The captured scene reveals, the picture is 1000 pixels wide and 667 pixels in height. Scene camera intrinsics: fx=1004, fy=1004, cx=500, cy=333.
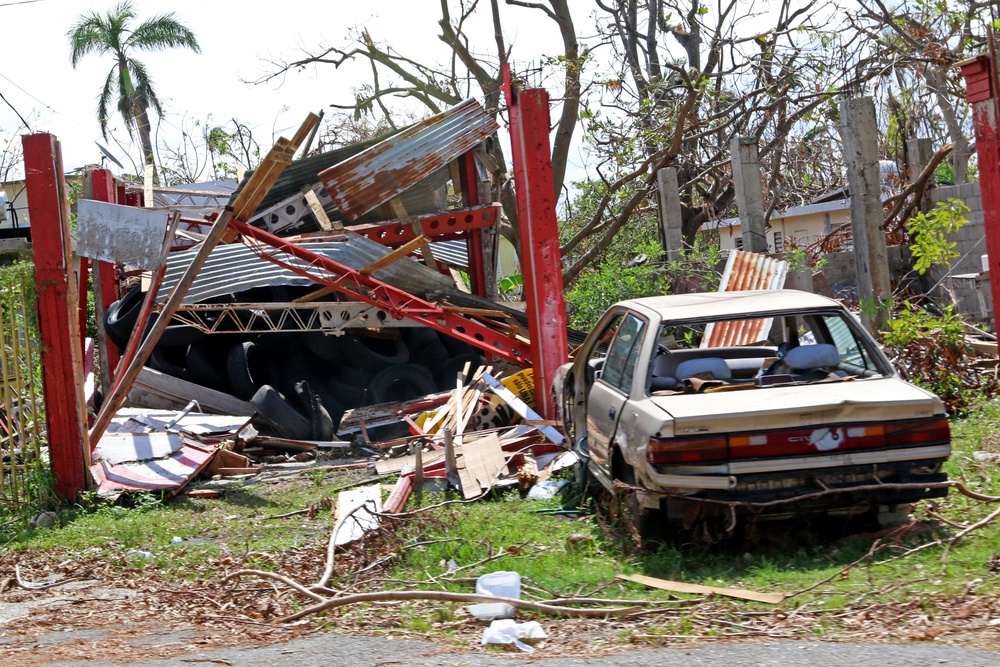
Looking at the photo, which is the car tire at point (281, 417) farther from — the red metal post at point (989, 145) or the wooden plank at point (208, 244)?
the red metal post at point (989, 145)

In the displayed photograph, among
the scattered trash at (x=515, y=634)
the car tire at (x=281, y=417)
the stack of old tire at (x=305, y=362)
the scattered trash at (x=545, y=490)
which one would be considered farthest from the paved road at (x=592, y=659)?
the stack of old tire at (x=305, y=362)

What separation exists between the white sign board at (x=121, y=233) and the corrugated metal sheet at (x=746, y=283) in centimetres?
653

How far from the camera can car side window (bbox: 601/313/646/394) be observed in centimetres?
668

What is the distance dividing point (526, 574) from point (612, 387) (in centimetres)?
163

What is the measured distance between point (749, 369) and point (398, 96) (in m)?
14.9

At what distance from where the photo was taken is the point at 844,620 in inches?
185

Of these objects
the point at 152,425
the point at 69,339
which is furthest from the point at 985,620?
the point at 152,425

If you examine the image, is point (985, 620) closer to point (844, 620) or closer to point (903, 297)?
point (844, 620)

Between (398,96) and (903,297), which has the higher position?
(398,96)

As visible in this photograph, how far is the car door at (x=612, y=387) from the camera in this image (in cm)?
664

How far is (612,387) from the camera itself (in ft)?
22.8

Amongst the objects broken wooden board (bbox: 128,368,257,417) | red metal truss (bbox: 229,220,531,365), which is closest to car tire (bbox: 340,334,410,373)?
broken wooden board (bbox: 128,368,257,417)

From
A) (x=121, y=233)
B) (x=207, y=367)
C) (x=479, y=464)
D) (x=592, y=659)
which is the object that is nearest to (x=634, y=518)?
(x=592, y=659)

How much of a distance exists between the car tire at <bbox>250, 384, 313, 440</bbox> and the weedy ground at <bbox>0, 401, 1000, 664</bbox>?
471 cm
